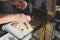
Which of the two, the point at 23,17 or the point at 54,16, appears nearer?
the point at 23,17

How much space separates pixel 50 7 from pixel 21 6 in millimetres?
191

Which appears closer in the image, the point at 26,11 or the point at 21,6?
the point at 21,6

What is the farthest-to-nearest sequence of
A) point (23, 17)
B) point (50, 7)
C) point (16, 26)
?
point (16, 26) → point (50, 7) → point (23, 17)

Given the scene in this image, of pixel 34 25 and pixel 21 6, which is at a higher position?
pixel 21 6

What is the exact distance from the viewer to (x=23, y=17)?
630 mm

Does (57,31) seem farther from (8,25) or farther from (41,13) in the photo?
(8,25)

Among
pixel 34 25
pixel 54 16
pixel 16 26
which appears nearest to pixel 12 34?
pixel 16 26

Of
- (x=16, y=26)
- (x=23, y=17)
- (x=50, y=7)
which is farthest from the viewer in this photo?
(x=16, y=26)

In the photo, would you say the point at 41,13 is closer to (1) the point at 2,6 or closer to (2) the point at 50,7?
(2) the point at 50,7

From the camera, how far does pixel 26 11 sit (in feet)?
2.69

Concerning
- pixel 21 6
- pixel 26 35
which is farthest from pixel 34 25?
pixel 21 6

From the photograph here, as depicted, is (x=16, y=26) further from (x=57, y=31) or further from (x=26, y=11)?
(x=57, y=31)

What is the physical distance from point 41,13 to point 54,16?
9 centimetres

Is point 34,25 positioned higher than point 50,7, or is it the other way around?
point 50,7
